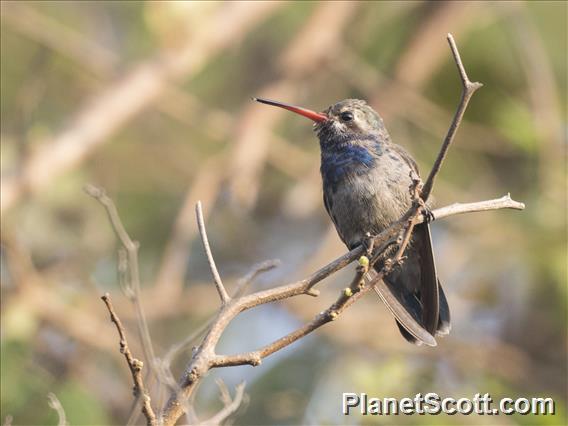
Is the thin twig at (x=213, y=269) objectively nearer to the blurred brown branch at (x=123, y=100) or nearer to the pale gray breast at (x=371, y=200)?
the pale gray breast at (x=371, y=200)

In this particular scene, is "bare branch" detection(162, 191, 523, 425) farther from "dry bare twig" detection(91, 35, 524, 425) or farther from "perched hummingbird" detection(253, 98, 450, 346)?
"perched hummingbird" detection(253, 98, 450, 346)

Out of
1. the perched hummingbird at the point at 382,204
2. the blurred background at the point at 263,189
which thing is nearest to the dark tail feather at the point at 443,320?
the perched hummingbird at the point at 382,204

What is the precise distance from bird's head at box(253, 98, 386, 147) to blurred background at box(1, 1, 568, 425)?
3.78ft

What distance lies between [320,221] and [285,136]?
0.76m

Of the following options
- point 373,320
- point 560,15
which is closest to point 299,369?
point 373,320

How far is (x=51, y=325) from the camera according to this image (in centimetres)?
540

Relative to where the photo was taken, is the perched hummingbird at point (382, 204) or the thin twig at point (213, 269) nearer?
the thin twig at point (213, 269)

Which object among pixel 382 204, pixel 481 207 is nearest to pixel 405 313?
pixel 382 204

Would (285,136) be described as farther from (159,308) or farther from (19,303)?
(19,303)

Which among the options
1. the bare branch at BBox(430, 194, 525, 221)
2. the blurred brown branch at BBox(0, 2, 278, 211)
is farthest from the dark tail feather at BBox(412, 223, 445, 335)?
the blurred brown branch at BBox(0, 2, 278, 211)

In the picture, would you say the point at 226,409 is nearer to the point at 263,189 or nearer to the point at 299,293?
the point at 299,293

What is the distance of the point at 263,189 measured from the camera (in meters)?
7.16

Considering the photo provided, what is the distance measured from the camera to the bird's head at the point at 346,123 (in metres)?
4.00

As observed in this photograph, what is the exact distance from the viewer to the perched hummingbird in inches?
129
